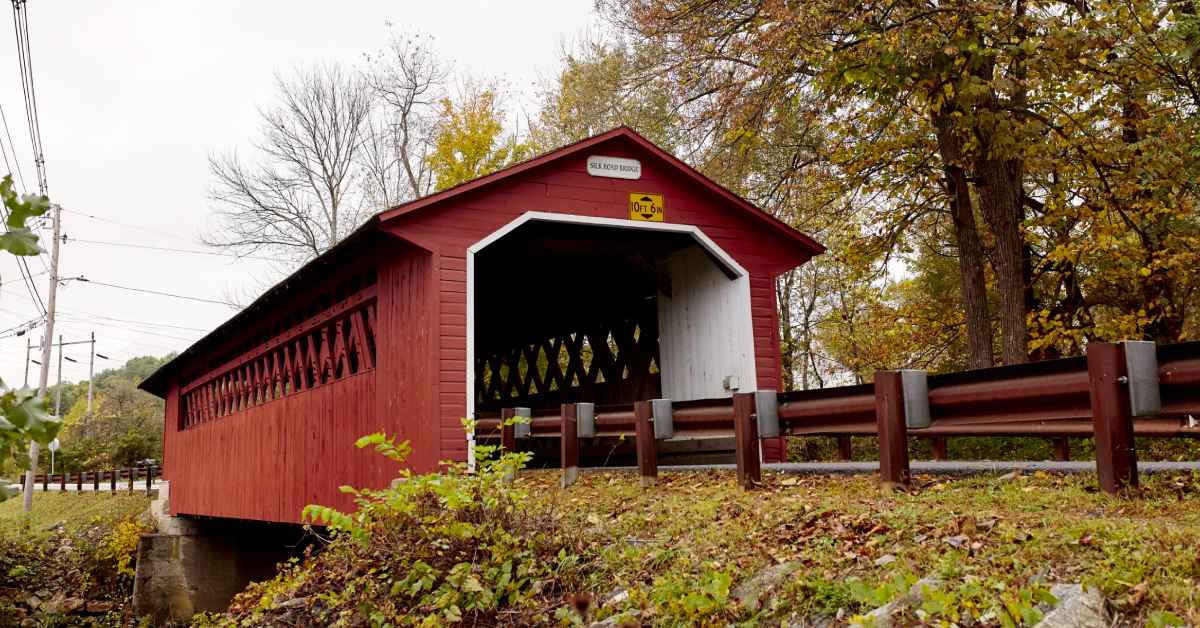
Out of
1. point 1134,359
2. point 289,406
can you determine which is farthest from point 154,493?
point 1134,359

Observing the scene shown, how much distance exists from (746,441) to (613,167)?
457 centimetres

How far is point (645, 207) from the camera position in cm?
1094

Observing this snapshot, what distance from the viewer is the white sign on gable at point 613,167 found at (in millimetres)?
10742

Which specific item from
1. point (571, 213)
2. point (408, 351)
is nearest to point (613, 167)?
point (571, 213)

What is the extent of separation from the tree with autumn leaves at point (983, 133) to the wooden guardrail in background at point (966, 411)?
6.08m

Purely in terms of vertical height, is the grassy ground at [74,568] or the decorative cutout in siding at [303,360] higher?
the decorative cutout in siding at [303,360]

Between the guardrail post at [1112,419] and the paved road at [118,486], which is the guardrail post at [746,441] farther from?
the paved road at [118,486]

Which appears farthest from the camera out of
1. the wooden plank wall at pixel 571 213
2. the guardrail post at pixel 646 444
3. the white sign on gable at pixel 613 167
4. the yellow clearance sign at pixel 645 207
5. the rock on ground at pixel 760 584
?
the yellow clearance sign at pixel 645 207

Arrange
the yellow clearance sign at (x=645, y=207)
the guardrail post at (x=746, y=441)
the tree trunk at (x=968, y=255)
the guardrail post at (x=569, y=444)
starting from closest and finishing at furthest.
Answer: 1. the guardrail post at (x=746, y=441)
2. the guardrail post at (x=569, y=444)
3. the yellow clearance sign at (x=645, y=207)
4. the tree trunk at (x=968, y=255)

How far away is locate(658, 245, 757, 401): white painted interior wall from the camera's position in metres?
11.4

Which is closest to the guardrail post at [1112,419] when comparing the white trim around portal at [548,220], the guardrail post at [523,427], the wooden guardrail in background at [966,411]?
the wooden guardrail in background at [966,411]

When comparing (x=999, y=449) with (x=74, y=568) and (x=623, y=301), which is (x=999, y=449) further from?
(x=74, y=568)

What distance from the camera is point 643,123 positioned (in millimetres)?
24219

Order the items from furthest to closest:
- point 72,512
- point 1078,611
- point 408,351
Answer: point 72,512 → point 408,351 → point 1078,611
